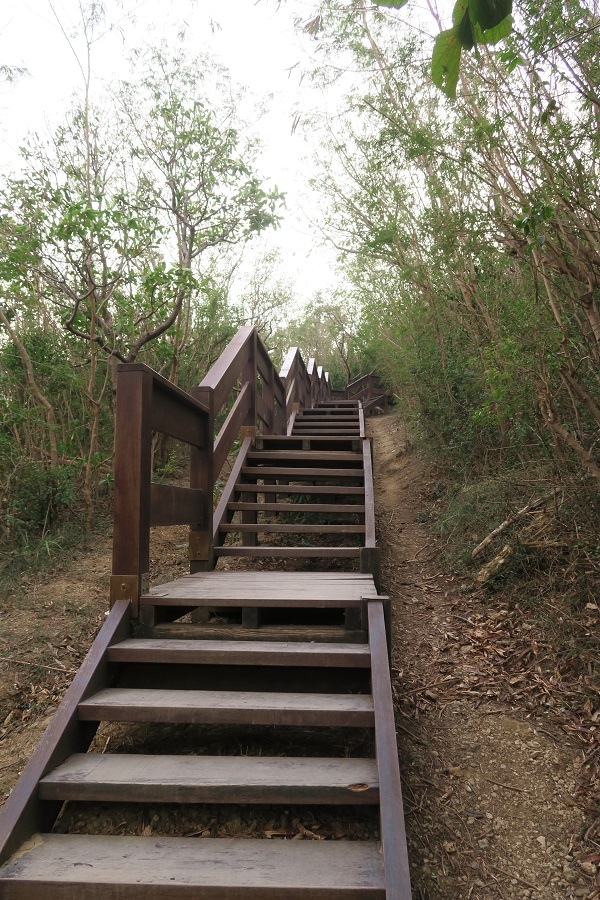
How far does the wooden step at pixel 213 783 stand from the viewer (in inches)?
66.6

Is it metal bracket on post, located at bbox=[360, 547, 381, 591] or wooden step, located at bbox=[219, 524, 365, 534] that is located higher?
wooden step, located at bbox=[219, 524, 365, 534]

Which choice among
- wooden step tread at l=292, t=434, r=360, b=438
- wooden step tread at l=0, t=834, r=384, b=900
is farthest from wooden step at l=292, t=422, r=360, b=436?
wooden step tread at l=0, t=834, r=384, b=900

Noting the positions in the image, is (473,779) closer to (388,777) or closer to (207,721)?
(388,777)

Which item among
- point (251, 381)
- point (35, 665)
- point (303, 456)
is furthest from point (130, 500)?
point (251, 381)

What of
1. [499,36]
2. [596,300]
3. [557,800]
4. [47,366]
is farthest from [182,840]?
[47,366]

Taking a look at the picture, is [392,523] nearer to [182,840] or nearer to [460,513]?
[460,513]

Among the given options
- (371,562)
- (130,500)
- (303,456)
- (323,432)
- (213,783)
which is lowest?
(213,783)

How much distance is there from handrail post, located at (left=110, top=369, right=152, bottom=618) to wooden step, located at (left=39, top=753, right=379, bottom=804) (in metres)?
0.73

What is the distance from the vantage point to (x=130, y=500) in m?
2.40

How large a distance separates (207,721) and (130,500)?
934mm

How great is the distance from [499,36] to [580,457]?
2542 mm

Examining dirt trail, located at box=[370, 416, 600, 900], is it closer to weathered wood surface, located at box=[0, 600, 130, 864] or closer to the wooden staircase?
the wooden staircase

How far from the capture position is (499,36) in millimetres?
1058

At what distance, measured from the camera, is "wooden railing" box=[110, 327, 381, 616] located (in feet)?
7.89
